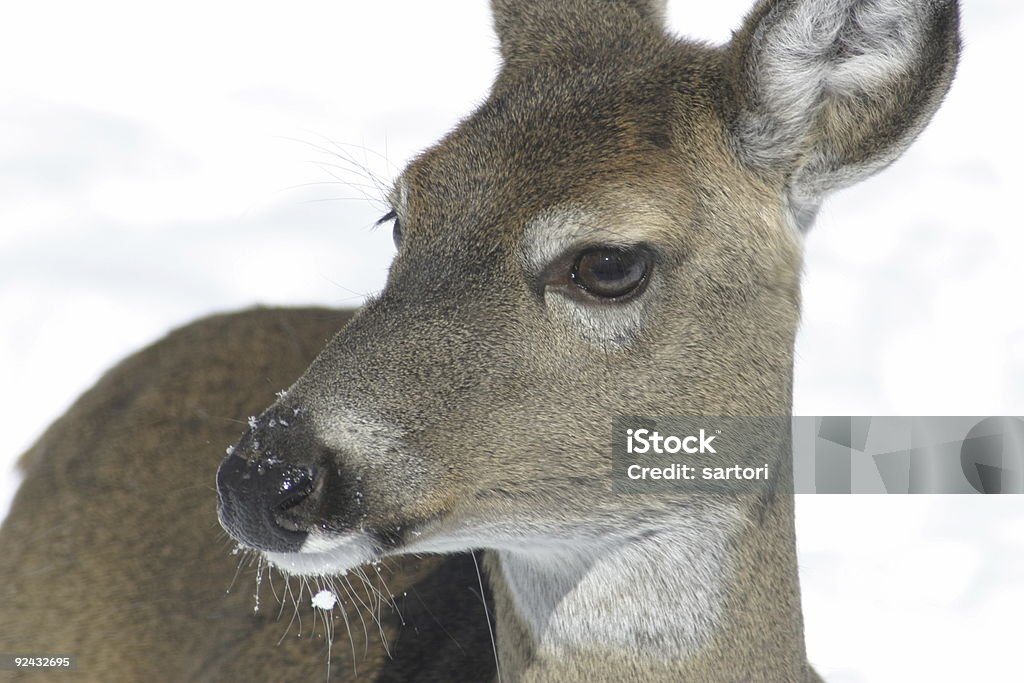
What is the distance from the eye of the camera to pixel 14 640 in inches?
199

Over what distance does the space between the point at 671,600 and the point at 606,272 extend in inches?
36.1

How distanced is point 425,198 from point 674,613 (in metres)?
1.32

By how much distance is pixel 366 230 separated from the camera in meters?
8.91

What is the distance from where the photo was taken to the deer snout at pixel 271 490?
283 centimetres

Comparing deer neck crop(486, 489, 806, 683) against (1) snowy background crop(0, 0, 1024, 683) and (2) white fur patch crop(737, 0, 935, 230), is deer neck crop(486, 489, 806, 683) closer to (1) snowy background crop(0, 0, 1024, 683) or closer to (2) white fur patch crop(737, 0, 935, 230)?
(2) white fur patch crop(737, 0, 935, 230)

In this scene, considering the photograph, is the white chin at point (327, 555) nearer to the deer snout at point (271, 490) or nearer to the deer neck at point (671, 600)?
the deer snout at point (271, 490)

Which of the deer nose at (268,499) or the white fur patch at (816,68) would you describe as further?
the white fur patch at (816,68)

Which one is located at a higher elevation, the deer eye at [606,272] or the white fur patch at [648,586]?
the deer eye at [606,272]

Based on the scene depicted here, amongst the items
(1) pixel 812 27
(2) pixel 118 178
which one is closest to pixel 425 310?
(1) pixel 812 27

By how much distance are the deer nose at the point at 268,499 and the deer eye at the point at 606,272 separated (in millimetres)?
847

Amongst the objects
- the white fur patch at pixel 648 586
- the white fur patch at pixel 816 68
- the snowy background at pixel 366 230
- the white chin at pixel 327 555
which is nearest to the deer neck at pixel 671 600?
the white fur patch at pixel 648 586

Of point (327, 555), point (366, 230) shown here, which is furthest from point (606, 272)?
point (366, 230)

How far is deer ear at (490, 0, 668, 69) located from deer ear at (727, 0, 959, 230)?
0.70 m

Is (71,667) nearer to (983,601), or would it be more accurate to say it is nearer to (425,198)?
(425,198)
